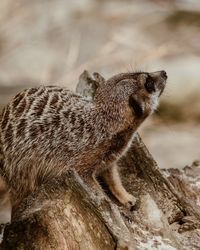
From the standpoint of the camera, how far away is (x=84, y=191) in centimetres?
204

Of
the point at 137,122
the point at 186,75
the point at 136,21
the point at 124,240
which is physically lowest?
the point at 124,240

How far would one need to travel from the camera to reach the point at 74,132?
237cm

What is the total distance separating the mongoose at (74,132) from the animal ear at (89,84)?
0.53 ft

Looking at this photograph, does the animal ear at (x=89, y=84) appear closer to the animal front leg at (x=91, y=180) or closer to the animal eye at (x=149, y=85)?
the animal eye at (x=149, y=85)

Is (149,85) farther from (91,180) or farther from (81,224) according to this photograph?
(81,224)

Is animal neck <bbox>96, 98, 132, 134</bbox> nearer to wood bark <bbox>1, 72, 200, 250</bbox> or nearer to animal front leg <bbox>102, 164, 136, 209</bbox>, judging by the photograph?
animal front leg <bbox>102, 164, 136, 209</bbox>

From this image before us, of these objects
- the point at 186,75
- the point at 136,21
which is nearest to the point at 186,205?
the point at 186,75

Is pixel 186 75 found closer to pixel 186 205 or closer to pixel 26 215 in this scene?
pixel 186 205

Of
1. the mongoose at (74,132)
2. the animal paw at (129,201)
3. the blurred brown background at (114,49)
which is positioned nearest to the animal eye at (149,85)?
the mongoose at (74,132)

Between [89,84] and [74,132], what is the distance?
34cm

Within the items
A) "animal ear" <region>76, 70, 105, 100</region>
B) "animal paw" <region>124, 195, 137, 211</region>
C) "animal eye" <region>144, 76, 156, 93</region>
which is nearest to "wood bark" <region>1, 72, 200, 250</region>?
"animal paw" <region>124, 195, 137, 211</region>

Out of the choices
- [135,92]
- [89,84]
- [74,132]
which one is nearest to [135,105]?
[135,92]

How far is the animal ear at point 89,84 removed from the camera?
2633mm

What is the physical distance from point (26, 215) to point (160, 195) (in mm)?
552
